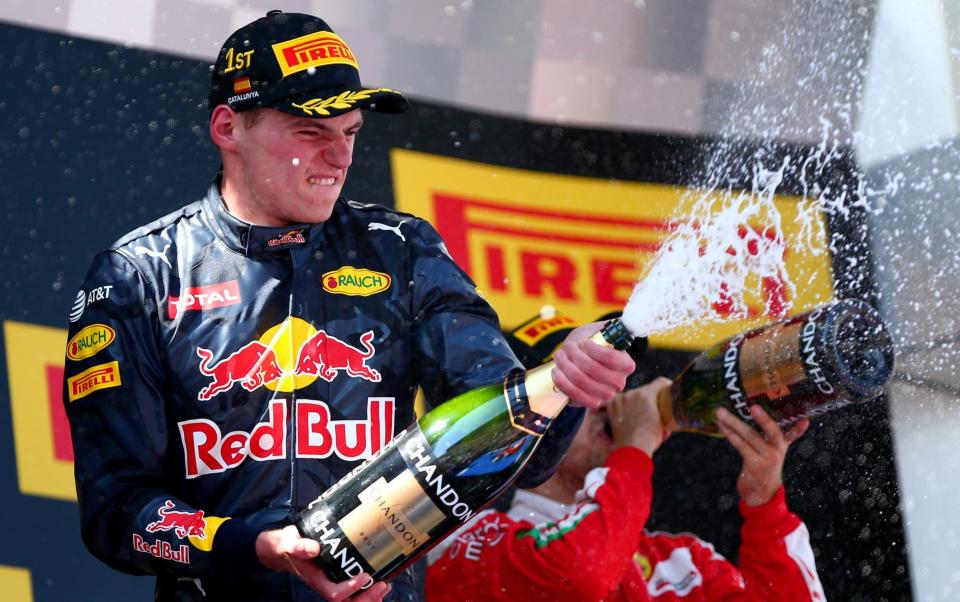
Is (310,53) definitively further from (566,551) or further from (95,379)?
(566,551)

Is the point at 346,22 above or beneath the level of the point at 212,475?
above

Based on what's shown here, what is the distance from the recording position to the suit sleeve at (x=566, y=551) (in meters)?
2.44

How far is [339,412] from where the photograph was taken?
5.74 feet

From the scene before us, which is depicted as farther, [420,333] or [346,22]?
[346,22]

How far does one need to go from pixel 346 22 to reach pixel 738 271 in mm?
1097

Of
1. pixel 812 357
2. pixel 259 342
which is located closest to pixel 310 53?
pixel 259 342

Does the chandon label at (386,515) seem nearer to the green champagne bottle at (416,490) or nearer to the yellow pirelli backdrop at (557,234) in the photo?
the green champagne bottle at (416,490)

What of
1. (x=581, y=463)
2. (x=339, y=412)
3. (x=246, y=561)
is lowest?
(x=581, y=463)

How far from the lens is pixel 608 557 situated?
2.44 m

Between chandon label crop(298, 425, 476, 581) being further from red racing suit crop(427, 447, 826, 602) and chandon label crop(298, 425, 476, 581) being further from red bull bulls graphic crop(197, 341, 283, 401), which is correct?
red racing suit crop(427, 447, 826, 602)

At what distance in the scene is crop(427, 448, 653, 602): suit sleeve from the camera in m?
2.44

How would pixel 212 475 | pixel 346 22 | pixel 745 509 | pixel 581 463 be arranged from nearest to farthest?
pixel 212 475, pixel 745 509, pixel 581 463, pixel 346 22

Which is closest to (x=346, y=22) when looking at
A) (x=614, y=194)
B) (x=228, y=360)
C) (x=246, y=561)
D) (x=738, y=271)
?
(x=614, y=194)

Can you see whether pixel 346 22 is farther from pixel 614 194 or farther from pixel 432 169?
pixel 614 194
